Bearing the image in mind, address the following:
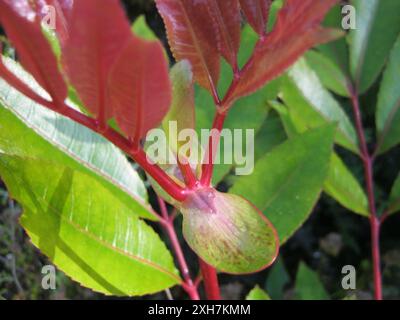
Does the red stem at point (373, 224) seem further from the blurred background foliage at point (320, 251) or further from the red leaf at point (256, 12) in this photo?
the red leaf at point (256, 12)

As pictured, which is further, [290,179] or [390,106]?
[390,106]

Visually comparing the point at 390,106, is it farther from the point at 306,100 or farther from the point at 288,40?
the point at 288,40

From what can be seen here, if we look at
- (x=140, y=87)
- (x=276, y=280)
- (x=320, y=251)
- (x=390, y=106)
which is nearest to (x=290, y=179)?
(x=390, y=106)

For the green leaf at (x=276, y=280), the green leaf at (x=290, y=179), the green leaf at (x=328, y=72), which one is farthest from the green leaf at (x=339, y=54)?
the green leaf at (x=276, y=280)

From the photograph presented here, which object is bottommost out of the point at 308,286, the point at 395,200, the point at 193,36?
the point at 308,286

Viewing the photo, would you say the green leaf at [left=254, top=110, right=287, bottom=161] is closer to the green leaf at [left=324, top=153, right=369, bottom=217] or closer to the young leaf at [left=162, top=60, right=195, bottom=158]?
the green leaf at [left=324, top=153, right=369, bottom=217]

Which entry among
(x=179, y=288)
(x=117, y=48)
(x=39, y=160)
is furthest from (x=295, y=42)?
(x=179, y=288)

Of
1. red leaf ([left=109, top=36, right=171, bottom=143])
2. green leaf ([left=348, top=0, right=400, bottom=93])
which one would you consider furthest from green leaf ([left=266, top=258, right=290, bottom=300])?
red leaf ([left=109, top=36, right=171, bottom=143])
